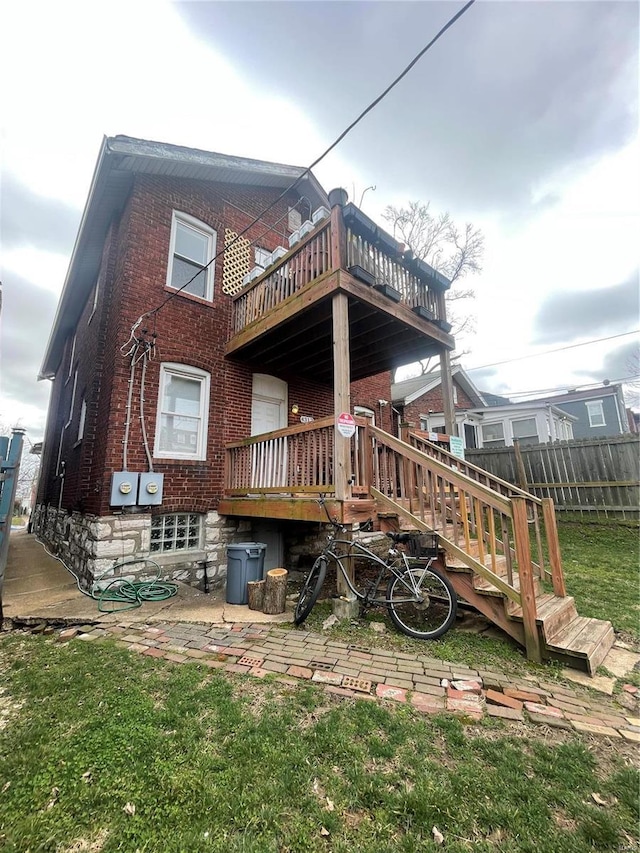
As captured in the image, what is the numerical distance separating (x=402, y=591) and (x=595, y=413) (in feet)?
68.7

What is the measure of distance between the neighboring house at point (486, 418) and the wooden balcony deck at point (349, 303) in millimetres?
8436

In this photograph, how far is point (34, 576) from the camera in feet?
22.5

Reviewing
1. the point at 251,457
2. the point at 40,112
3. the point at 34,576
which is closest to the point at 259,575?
the point at 251,457

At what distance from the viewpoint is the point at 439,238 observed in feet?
59.0

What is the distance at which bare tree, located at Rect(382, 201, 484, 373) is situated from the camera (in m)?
17.8

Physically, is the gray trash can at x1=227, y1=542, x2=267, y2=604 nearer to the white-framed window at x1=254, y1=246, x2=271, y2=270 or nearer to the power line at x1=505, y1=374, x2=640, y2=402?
the white-framed window at x1=254, y1=246, x2=271, y2=270

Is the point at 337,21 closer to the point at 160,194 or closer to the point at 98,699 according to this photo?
the point at 160,194

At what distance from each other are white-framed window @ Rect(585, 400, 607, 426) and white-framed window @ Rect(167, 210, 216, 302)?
20961mm

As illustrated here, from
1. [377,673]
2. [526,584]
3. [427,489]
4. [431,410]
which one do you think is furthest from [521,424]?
[377,673]

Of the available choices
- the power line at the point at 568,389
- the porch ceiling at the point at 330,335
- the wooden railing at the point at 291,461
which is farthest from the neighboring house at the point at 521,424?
the wooden railing at the point at 291,461

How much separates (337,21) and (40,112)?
3.79 metres

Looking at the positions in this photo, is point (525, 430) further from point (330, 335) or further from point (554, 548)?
point (554, 548)

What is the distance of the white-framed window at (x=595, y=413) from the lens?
19734 millimetres

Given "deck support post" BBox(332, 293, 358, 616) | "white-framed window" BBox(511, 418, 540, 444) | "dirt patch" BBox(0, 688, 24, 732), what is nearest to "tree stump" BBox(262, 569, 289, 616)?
"deck support post" BBox(332, 293, 358, 616)
